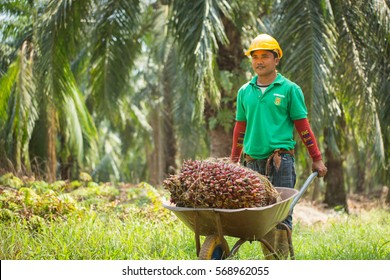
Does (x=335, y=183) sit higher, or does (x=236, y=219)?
(x=236, y=219)

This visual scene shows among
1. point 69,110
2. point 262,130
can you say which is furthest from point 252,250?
point 69,110

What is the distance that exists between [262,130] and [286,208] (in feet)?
2.57

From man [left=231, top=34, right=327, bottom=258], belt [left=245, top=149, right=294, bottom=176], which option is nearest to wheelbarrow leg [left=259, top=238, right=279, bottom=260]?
man [left=231, top=34, right=327, bottom=258]

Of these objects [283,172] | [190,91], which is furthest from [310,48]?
[283,172]

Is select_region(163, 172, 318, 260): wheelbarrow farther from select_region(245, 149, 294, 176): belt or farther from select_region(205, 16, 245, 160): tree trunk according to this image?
select_region(205, 16, 245, 160): tree trunk

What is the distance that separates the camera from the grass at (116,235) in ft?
17.7

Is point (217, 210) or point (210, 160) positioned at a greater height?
point (210, 160)

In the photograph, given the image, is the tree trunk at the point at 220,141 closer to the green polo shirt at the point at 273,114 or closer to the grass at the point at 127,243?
the grass at the point at 127,243

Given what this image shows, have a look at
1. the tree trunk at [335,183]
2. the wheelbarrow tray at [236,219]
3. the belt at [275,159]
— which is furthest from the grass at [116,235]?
the tree trunk at [335,183]

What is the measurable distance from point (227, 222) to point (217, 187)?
27cm

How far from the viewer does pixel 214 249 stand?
4.40 metres

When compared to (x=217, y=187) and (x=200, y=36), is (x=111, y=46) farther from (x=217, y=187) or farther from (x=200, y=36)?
(x=217, y=187)

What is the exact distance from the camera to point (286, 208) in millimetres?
4461
